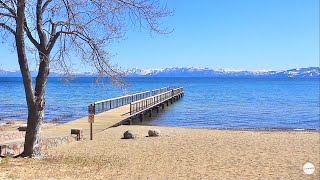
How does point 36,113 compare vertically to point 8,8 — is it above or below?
below

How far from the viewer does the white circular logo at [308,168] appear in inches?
432

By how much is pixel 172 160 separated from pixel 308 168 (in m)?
3.79

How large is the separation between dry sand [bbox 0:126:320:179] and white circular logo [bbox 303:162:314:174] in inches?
5.5

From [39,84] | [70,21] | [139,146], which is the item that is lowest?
[139,146]

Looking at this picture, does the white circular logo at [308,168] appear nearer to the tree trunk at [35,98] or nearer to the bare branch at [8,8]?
the tree trunk at [35,98]

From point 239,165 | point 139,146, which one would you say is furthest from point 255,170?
point 139,146

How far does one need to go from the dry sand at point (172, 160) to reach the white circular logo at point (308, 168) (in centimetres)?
14

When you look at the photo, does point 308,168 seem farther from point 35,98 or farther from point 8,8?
point 8,8

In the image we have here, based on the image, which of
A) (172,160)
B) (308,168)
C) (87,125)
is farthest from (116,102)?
(308,168)

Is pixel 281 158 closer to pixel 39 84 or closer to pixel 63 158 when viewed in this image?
pixel 63 158

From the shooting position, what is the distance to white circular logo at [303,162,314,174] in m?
11.0

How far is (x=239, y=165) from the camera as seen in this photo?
11.9 m

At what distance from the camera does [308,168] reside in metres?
11.4

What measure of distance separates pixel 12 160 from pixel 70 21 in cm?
384
